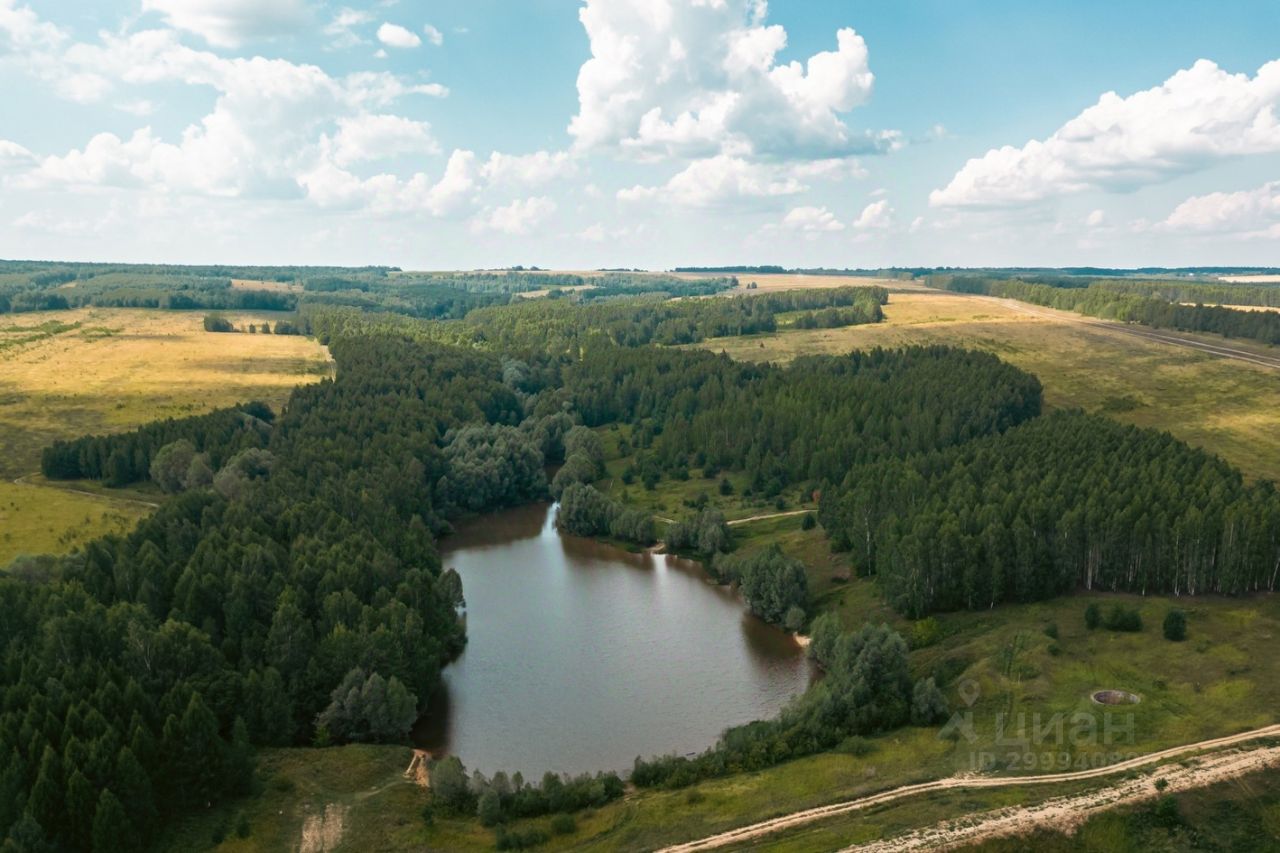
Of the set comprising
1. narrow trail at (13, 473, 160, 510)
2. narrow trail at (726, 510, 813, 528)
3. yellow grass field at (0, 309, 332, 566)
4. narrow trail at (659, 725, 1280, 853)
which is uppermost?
yellow grass field at (0, 309, 332, 566)

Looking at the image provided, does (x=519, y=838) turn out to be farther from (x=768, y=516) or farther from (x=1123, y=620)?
(x=768, y=516)

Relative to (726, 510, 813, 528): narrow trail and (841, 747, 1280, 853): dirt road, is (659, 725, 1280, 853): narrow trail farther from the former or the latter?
(726, 510, 813, 528): narrow trail

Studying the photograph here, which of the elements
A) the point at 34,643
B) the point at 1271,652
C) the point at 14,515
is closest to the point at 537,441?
the point at 14,515

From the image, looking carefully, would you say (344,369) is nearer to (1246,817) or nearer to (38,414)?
(38,414)

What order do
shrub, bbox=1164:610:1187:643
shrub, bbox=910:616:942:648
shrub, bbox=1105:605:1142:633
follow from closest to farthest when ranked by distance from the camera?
shrub, bbox=1164:610:1187:643
shrub, bbox=1105:605:1142:633
shrub, bbox=910:616:942:648

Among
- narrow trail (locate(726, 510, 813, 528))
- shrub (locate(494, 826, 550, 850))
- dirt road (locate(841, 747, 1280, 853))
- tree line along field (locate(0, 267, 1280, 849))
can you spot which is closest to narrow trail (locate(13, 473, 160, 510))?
tree line along field (locate(0, 267, 1280, 849))
